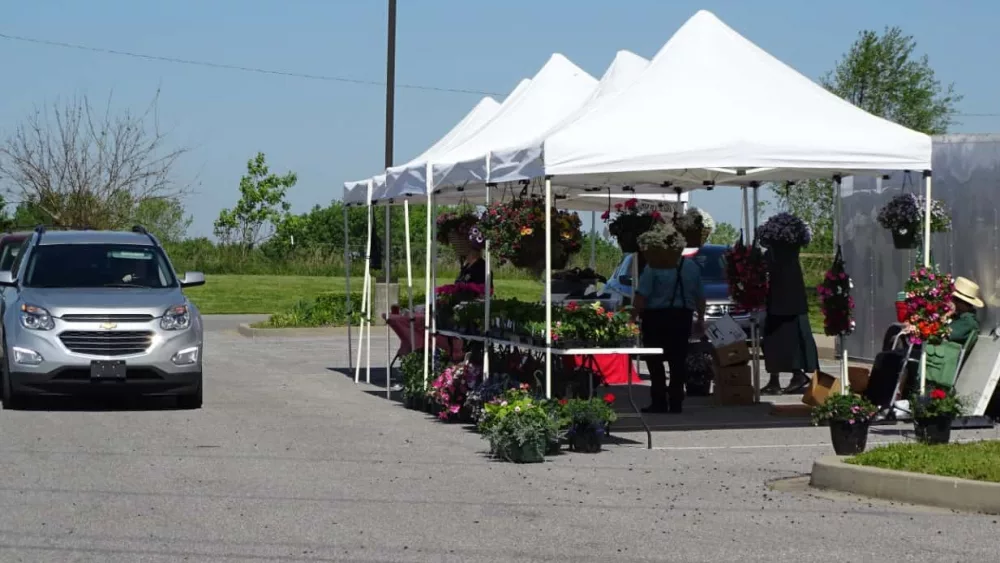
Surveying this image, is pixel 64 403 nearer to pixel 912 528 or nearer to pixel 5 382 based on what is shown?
pixel 5 382

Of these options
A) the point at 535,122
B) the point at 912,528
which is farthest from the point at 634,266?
the point at 912,528

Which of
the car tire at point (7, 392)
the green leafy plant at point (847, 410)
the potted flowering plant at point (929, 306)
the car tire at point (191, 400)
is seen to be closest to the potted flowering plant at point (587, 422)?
the green leafy plant at point (847, 410)

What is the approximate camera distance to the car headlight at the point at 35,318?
52.4ft

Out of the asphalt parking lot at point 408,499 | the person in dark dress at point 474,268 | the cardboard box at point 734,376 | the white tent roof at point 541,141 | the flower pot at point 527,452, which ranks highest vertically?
the white tent roof at point 541,141

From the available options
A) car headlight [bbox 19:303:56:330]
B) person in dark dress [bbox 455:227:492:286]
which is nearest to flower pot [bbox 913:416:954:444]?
person in dark dress [bbox 455:227:492:286]

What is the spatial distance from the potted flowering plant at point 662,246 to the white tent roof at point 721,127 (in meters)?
1.36

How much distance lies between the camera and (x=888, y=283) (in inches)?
868

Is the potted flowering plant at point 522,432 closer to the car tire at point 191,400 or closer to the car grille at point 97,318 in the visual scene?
the car tire at point 191,400

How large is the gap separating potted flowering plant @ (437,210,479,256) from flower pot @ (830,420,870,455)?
7.33 metres

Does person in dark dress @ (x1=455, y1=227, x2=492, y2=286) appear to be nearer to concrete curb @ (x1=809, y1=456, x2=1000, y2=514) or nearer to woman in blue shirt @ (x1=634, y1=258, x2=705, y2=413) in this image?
woman in blue shirt @ (x1=634, y1=258, x2=705, y2=413)

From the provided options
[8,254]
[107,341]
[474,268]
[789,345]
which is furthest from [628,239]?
[8,254]

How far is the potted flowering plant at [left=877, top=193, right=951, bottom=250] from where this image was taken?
14.9 meters

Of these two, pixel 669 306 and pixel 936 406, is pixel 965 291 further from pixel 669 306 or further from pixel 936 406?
pixel 669 306

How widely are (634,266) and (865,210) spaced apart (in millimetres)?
3887
